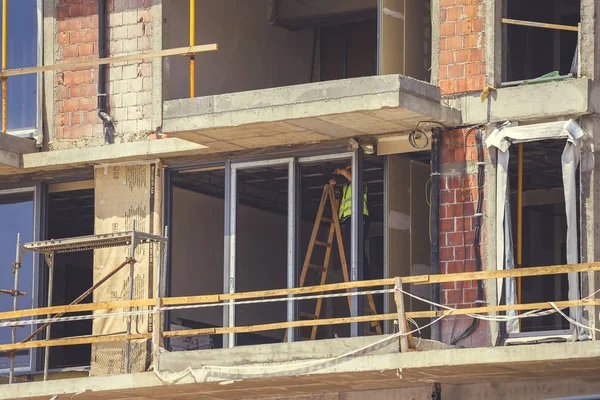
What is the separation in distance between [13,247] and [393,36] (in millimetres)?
7086

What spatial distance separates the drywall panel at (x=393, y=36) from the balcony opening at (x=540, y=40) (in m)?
1.89

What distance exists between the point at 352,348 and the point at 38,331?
5.65 m

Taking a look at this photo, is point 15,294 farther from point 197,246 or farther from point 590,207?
point 590,207

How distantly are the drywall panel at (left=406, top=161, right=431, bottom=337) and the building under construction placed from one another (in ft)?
0.11

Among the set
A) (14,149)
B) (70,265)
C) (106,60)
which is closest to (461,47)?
(106,60)

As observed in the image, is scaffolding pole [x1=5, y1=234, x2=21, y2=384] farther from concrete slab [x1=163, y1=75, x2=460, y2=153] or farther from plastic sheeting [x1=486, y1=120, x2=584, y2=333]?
plastic sheeting [x1=486, y1=120, x2=584, y2=333]

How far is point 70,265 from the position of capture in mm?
30156

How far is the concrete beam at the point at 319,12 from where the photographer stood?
29.6 metres

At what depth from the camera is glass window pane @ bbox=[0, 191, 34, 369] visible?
90.3 ft

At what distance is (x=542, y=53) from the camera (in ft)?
90.8

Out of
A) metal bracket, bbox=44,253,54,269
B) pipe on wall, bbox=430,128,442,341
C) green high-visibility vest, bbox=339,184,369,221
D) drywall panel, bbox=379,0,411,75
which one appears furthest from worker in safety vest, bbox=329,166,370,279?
metal bracket, bbox=44,253,54,269

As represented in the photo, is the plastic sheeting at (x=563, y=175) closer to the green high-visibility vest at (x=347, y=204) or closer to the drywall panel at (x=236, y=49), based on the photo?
the green high-visibility vest at (x=347, y=204)

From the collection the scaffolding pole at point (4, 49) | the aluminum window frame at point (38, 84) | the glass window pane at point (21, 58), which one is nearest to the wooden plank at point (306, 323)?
the aluminum window frame at point (38, 84)

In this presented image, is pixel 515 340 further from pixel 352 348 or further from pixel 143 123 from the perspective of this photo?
pixel 143 123
